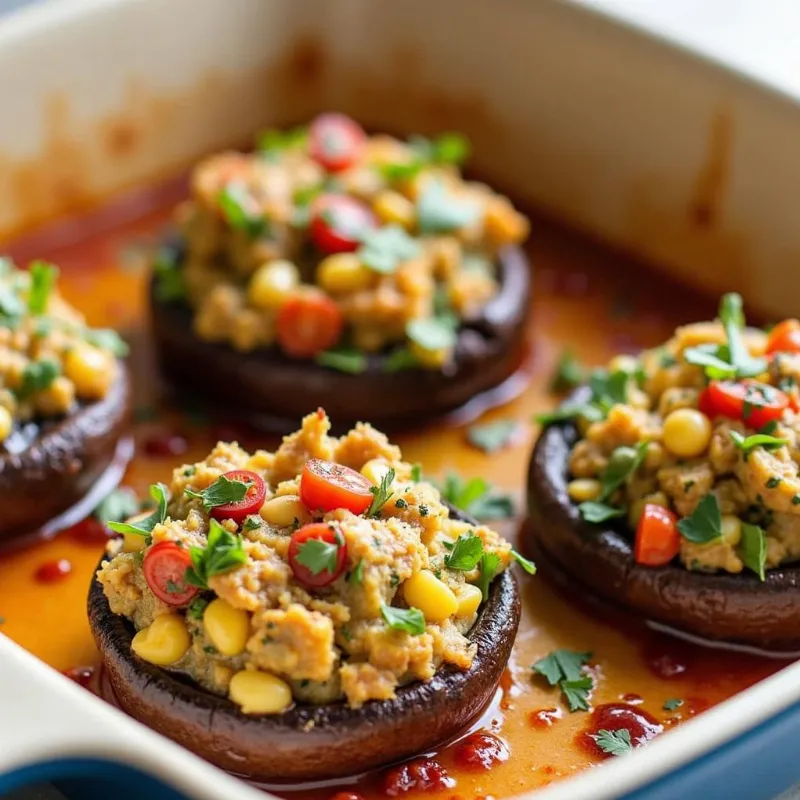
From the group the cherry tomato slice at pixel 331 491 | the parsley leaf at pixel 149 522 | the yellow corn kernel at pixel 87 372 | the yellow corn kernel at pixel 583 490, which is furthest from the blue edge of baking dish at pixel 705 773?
the yellow corn kernel at pixel 87 372

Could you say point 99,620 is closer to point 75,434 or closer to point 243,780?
point 243,780

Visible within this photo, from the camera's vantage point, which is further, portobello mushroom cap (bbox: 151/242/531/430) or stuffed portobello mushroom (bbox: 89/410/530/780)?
portobello mushroom cap (bbox: 151/242/531/430)

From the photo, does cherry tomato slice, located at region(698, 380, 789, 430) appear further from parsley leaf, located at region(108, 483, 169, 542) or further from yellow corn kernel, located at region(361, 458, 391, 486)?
parsley leaf, located at region(108, 483, 169, 542)

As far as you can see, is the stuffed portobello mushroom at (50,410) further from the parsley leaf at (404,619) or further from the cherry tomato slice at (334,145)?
the parsley leaf at (404,619)

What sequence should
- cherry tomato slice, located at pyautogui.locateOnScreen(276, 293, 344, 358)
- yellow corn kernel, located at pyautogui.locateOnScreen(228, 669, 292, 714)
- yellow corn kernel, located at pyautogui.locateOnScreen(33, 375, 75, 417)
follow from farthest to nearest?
1. cherry tomato slice, located at pyautogui.locateOnScreen(276, 293, 344, 358)
2. yellow corn kernel, located at pyautogui.locateOnScreen(33, 375, 75, 417)
3. yellow corn kernel, located at pyautogui.locateOnScreen(228, 669, 292, 714)

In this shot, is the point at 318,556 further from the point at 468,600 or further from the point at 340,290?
the point at 340,290

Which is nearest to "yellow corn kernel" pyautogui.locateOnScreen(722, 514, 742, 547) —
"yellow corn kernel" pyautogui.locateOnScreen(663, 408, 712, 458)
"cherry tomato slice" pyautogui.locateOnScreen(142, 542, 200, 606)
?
"yellow corn kernel" pyautogui.locateOnScreen(663, 408, 712, 458)
